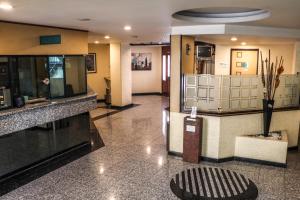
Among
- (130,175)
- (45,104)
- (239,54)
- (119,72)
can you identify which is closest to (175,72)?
(130,175)

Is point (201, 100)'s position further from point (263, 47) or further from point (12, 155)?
point (263, 47)

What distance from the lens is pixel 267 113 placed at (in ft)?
17.9

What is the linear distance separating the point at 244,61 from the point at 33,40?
23.1 feet

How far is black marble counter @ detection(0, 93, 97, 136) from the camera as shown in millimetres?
4305

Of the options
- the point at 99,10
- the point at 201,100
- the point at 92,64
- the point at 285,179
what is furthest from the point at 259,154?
the point at 92,64

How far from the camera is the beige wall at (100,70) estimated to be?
38.8ft

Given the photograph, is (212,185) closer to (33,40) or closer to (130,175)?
(130,175)

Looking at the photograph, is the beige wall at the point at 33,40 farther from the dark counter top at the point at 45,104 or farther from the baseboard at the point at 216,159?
the baseboard at the point at 216,159

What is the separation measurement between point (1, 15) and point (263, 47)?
26.3ft

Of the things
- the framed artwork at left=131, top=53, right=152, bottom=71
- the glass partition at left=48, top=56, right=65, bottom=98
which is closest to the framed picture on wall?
the framed artwork at left=131, top=53, right=152, bottom=71

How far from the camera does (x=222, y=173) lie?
4.86 meters

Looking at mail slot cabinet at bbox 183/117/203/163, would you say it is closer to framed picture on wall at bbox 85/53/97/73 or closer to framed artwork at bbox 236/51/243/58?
framed artwork at bbox 236/51/243/58

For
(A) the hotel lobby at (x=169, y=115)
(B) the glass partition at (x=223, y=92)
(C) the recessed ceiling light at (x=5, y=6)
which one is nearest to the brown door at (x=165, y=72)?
(A) the hotel lobby at (x=169, y=115)

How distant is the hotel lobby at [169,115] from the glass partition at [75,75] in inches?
1.3
